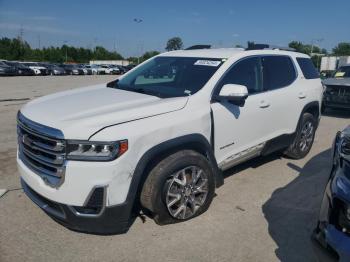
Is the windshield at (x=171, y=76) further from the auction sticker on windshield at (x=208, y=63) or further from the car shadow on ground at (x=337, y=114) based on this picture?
the car shadow on ground at (x=337, y=114)

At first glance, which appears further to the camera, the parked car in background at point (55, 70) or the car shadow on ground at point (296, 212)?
the parked car in background at point (55, 70)

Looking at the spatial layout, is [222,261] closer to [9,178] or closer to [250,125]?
[250,125]

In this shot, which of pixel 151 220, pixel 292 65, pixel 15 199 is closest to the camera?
pixel 151 220

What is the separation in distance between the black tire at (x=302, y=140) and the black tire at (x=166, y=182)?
260 cm

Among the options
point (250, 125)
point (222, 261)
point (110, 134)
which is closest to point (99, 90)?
point (110, 134)

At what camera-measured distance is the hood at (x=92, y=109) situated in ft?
10.2

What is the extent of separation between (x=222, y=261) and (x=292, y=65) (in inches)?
145

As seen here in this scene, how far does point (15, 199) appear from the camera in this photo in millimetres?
4281

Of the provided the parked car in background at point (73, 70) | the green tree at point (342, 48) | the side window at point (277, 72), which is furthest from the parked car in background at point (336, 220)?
the green tree at point (342, 48)

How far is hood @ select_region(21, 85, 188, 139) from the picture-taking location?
3.10 m

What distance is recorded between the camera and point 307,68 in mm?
6203

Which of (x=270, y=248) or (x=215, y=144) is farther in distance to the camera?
(x=215, y=144)

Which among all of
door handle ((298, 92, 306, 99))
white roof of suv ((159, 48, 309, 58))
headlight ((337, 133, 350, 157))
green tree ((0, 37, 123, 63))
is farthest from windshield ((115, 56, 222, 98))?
green tree ((0, 37, 123, 63))

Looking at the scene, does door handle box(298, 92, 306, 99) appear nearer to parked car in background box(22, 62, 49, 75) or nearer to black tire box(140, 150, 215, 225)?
black tire box(140, 150, 215, 225)
